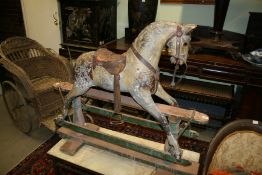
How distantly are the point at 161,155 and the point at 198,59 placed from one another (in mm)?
1315

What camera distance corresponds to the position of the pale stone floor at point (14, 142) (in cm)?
257

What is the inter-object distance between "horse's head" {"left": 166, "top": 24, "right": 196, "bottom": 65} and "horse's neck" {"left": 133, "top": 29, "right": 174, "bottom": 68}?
0.16 ft

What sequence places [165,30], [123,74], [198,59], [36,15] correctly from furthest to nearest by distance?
[36,15], [198,59], [123,74], [165,30]

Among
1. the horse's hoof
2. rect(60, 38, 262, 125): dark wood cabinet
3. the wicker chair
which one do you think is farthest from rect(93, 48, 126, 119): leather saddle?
the wicker chair

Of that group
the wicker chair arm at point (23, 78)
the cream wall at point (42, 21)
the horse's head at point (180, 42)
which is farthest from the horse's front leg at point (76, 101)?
the cream wall at point (42, 21)

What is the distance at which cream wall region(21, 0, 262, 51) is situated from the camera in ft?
9.49

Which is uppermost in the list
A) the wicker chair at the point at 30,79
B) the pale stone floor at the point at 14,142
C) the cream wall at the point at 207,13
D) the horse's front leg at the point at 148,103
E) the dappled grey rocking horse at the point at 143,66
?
the cream wall at the point at 207,13

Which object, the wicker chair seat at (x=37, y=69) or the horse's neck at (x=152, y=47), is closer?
the horse's neck at (x=152, y=47)

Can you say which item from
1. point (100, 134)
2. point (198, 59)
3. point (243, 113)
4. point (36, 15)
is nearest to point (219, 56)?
point (198, 59)

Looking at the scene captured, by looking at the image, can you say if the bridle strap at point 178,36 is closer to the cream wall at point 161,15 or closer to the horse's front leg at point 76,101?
the horse's front leg at point 76,101

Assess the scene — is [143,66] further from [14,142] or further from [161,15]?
[14,142]

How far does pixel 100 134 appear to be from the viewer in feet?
6.15

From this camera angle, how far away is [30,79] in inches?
130

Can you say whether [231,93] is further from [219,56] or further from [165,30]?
[165,30]
